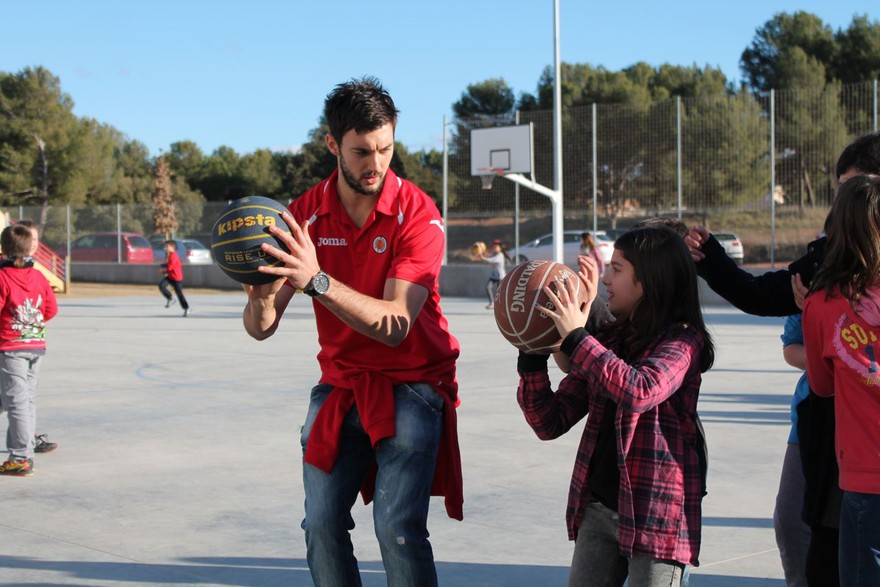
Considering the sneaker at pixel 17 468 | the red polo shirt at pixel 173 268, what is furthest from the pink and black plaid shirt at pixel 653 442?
the red polo shirt at pixel 173 268

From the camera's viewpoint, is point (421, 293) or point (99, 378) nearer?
point (421, 293)

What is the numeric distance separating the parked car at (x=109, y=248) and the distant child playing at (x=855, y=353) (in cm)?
4051

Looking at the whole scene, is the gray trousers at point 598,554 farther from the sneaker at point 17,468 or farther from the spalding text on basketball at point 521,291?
the sneaker at point 17,468

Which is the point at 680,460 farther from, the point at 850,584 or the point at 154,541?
the point at 154,541

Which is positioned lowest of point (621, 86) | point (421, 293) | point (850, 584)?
point (850, 584)

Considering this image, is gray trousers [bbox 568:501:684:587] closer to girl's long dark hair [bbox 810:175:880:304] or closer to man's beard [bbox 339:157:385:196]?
girl's long dark hair [bbox 810:175:880:304]

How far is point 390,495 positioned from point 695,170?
26782 millimetres

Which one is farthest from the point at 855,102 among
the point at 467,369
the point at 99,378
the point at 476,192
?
the point at 99,378

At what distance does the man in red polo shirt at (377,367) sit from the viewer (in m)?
3.72

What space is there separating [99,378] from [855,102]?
2042cm

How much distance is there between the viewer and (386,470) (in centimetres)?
377

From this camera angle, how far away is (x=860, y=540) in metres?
3.12

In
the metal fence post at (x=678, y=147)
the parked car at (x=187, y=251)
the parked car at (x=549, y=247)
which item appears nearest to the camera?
the metal fence post at (x=678, y=147)

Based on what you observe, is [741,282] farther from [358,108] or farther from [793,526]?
[358,108]
